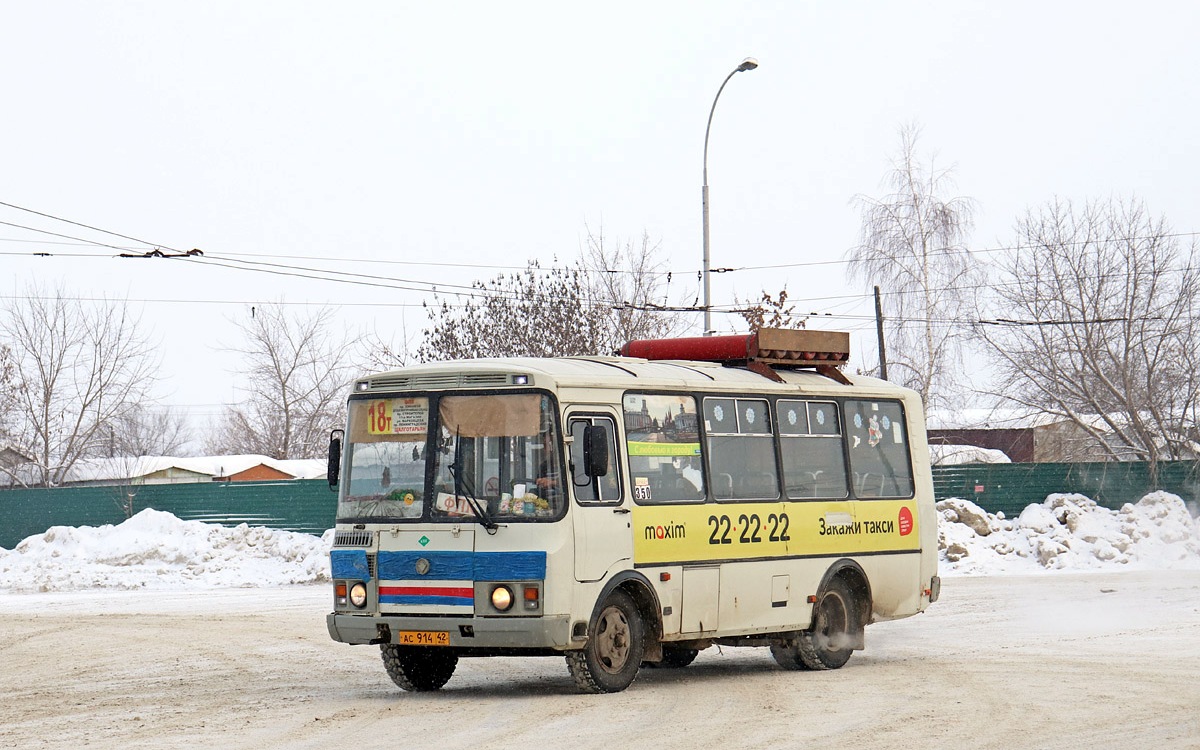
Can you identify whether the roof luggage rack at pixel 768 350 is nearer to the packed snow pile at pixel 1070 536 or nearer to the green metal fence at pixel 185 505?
the packed snow pile at pixel 1070 536

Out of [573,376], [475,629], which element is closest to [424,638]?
[475,629]

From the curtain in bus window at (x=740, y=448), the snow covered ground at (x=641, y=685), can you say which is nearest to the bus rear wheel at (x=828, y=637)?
the snow covered ground at (x=641, y=685)

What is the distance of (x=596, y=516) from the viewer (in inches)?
504

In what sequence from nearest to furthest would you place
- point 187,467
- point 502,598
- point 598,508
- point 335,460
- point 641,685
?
point 502,598, point 598,508, point 335,460, point 641,685, point 187,467

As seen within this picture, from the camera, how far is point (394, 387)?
13.3 metres

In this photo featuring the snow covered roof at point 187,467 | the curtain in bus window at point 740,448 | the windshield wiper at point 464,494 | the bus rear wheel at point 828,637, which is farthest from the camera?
the snow covered roof at point 187,467

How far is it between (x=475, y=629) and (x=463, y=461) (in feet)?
4.44

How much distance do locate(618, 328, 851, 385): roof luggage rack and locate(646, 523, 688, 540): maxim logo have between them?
2.41m

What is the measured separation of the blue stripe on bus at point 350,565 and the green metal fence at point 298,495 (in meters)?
24.4

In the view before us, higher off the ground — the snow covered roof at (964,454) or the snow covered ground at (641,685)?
the snow covered roof at (964,454)

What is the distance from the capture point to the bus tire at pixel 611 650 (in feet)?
41.8

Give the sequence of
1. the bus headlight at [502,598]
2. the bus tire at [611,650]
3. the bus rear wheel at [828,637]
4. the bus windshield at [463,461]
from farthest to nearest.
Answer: the bus rear wheel at [828,637], the bus tire at [611,650], the bus windshield at [463,461], the bus headlight at [502,598]

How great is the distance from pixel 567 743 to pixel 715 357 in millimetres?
6530

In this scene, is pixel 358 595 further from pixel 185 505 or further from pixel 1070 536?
pixel 185 505
